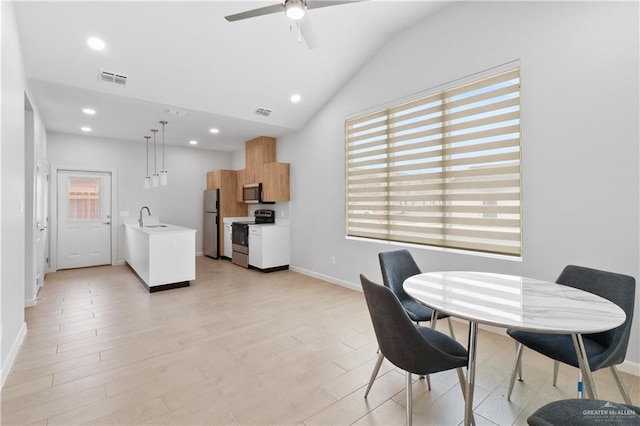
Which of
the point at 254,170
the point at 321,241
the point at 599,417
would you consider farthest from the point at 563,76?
the point at 254,170

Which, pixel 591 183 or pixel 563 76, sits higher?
pixel 563 76

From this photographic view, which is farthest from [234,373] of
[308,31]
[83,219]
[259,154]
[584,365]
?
[83,219]

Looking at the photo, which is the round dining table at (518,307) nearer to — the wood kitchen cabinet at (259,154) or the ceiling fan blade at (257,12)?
the ceiling fan blade at (257,12)

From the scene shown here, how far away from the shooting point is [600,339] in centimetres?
181

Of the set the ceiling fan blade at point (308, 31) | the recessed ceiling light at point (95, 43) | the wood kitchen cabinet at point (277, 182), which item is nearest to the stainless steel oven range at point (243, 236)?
the wood kitchen cabinet at point (277, 182)

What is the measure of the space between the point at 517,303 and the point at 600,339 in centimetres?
71

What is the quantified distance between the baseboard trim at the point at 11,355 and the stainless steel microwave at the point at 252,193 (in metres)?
3.91

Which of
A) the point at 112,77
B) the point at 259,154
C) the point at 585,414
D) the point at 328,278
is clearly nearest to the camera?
the point at 585,414

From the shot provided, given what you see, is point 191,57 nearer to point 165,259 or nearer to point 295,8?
point 295,8

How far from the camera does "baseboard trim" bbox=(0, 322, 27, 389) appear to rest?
214 centimetres

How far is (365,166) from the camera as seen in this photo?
4.49m

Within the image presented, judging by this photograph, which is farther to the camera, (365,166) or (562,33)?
(365,166)

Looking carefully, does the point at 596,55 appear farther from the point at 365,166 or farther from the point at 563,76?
the point at 365,166

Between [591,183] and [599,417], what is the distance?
6.89ft
